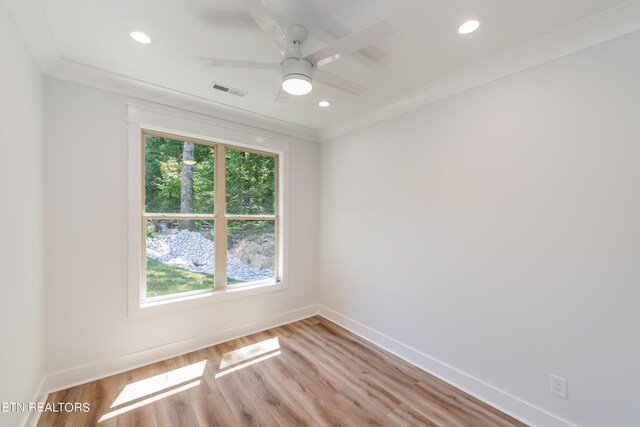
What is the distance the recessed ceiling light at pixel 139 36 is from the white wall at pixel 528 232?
2.29m

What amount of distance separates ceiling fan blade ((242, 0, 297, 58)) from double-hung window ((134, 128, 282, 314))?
1879 mm

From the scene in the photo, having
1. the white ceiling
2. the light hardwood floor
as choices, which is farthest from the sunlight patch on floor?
the white ceiling

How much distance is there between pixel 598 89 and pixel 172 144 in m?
3.61

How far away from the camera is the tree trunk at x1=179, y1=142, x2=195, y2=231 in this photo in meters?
2.96

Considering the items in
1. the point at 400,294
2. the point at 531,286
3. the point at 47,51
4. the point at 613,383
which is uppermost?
the point at 47,51

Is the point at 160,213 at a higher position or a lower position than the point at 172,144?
lower

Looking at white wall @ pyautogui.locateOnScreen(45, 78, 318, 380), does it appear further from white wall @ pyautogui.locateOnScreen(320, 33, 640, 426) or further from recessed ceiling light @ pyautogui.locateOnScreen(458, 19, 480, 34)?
recessed ceiling light @ pyautogui.locateOnScreen(458, 19, 480, 34)

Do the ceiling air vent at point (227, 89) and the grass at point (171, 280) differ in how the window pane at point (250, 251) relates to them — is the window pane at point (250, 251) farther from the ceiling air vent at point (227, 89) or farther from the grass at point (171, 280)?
the ceiling air vent at point (227, 89)

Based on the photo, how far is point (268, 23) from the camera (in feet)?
4.49

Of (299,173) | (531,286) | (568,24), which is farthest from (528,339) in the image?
(299,173)

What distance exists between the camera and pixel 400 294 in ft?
9.30

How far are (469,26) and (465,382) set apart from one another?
8.99ft

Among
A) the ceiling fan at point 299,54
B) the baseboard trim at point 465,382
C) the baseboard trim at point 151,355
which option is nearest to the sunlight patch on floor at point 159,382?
the baseboard trim at point 151,355

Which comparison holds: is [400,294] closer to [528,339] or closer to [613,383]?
[528,339]
